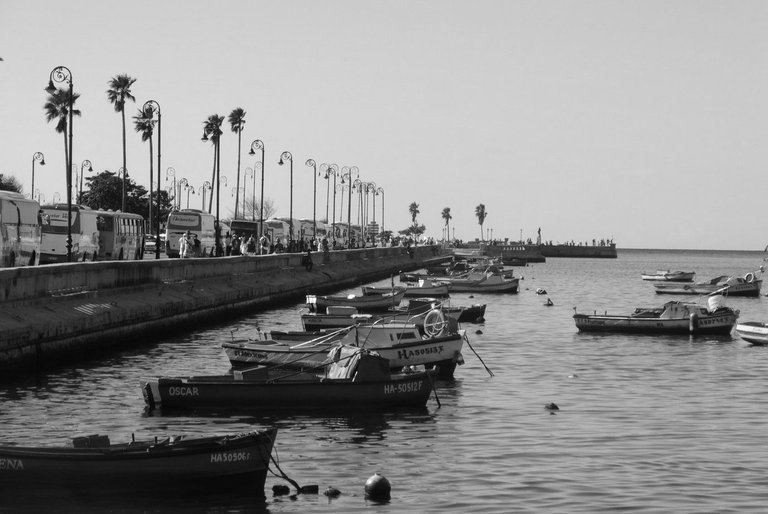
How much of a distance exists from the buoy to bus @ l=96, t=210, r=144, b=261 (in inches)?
1966

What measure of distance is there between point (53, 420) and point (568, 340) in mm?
30741

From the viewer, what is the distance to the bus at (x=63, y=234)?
6062 cm

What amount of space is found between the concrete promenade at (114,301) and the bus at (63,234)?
797cm

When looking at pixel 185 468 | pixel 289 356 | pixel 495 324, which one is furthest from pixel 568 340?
pixel 185 468

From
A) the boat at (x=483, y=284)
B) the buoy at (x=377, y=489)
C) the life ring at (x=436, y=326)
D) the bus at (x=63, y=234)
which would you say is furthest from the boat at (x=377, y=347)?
the boat at (x=483, y=284)

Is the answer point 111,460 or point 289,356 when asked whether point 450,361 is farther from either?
point 111,460

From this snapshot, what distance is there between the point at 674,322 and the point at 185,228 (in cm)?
3816

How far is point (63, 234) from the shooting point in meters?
61.8

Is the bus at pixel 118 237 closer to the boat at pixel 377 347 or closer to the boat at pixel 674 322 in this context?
the boat at pixel 674 322

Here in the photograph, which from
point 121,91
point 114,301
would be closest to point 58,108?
point 121,91

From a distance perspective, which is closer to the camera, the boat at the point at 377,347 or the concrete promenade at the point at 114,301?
the boat at the point at 377,347

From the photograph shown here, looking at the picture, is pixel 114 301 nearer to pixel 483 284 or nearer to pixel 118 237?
pixel 118 237

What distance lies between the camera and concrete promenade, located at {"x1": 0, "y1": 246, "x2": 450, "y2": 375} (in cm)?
3331

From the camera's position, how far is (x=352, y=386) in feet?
92.2
